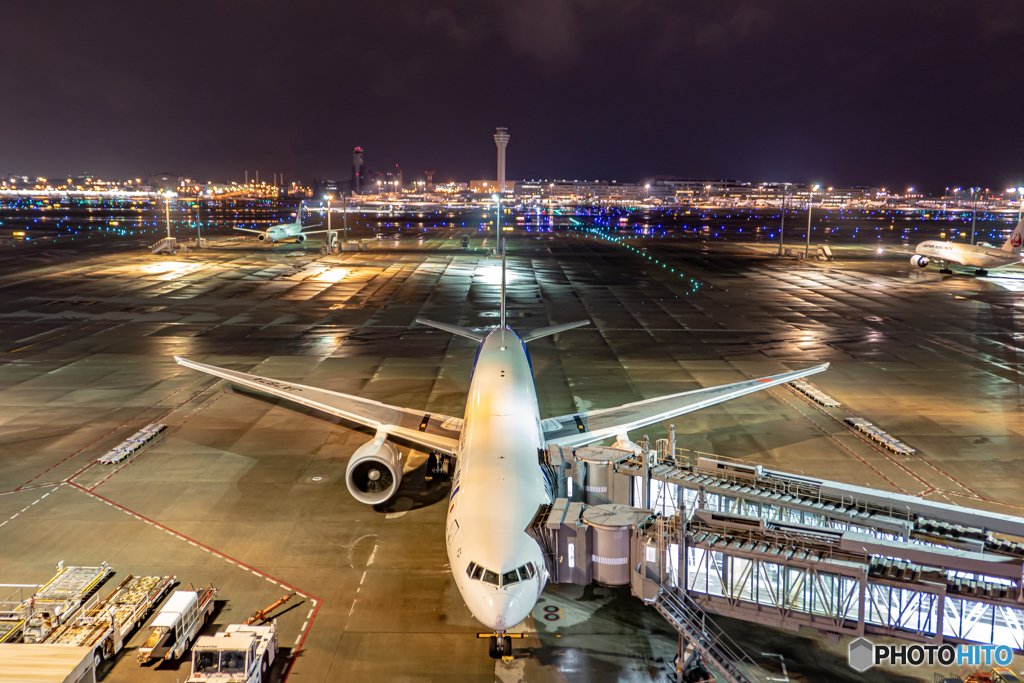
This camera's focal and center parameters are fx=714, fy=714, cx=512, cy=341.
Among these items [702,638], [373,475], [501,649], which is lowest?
[501,649]

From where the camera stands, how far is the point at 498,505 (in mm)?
16156

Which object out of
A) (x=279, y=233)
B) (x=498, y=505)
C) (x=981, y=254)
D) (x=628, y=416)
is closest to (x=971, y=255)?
(x=981, y=254)

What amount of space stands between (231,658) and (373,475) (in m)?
8.26

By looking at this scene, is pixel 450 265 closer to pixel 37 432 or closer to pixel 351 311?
pixel 351 311

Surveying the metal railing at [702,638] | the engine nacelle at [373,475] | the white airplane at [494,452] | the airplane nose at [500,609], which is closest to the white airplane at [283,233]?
the white airplane at [494,452]

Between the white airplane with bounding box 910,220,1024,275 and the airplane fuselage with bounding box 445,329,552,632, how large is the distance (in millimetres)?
79994

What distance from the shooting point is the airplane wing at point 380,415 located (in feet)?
80.8

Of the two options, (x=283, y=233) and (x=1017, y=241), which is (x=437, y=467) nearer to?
(x=1017, y=241)

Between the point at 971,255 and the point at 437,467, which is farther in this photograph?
the point at 971,255

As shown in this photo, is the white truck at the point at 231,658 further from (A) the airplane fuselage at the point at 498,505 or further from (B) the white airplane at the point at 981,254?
A: (B) the white airplane at the point at 981,254

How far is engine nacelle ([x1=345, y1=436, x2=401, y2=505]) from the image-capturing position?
2259 cm

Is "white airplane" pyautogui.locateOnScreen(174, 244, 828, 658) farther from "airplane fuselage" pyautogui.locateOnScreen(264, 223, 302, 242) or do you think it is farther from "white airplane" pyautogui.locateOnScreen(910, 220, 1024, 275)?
"airplane fuselage" pyautogui.locateOnScreen(264, 223, 302, 242)

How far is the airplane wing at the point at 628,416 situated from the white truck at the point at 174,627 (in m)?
12.2

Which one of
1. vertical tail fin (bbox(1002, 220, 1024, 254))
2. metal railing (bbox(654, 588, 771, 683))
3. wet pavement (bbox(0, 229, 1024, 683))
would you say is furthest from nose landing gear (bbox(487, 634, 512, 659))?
vertical tail fin (bbox(1002, 220, 1024, 254))
